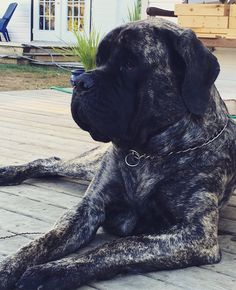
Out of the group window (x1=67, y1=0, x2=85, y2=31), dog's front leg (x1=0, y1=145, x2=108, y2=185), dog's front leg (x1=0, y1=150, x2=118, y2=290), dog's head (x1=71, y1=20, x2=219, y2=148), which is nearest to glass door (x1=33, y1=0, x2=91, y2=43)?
window (x1=67, y1=0, x2=85, y2=31)

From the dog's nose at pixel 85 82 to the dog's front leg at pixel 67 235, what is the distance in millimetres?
519

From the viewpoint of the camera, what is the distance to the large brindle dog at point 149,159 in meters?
2.49

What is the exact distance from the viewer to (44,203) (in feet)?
11.3

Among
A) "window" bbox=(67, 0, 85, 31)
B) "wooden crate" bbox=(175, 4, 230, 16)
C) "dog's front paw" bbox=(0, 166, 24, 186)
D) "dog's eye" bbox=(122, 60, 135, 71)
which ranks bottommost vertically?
"window" bbox=(67, 0, 85, 31)

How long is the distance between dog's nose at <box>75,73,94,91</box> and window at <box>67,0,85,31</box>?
52.1 feet

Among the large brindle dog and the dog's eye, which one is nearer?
the large brindle dog

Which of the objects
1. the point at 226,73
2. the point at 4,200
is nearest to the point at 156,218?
the point at 4,200

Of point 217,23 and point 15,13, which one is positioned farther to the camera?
point 15,13

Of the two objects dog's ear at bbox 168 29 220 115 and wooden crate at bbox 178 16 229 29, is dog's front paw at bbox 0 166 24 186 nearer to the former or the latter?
dog's ear at bbox 168 29 220 115

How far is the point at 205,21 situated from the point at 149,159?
13.9 feet

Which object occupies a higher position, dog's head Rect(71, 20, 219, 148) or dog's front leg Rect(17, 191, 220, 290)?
dog's head Rect(71, 20, 219, 148)

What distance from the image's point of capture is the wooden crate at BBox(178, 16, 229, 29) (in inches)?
263

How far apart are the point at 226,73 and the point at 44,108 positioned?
2.15 metres

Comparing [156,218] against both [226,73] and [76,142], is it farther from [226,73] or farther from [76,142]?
[226,73]
